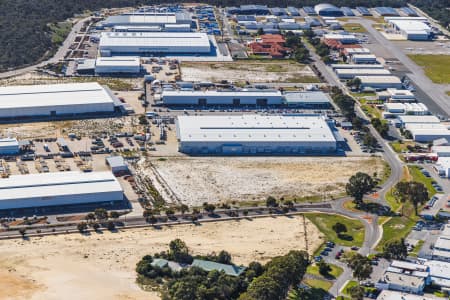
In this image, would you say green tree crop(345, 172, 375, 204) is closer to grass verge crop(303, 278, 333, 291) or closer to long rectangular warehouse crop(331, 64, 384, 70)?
grass verge crop(303, 278, 333, 291)

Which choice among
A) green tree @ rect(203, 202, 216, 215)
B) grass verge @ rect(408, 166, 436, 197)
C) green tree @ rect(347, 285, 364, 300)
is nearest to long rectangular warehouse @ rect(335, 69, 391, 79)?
grass verge @ rect(408, 166, 436, 197)

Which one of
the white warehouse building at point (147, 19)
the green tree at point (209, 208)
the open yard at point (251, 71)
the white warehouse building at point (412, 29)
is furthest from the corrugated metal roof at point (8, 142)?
the white warehouse building at point (412, 29)

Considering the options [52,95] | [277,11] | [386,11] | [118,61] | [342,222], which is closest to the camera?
[342,222]

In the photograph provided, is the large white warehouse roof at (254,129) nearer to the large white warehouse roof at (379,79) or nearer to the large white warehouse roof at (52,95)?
the large white warehouse roof at (52,95)

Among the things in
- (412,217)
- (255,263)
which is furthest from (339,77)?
(255,263)

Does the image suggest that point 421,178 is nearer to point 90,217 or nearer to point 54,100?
point 90,217

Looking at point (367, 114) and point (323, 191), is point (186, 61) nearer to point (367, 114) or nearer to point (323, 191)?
point (367, 114)

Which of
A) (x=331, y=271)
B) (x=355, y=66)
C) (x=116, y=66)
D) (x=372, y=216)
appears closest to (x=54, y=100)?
(x=116, y=66)
